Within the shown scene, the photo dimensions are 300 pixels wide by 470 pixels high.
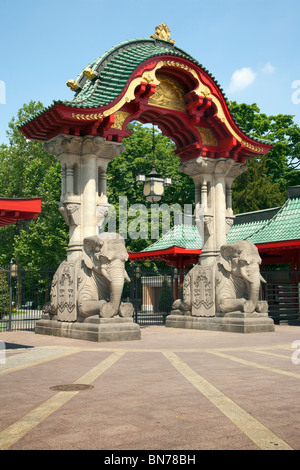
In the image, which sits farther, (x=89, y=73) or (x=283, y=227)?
(x=283, y=227)

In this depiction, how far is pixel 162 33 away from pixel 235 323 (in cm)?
1034

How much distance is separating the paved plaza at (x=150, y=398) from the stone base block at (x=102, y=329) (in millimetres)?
1203

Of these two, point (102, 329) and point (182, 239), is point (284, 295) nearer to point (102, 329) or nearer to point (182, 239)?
point (182, 239)

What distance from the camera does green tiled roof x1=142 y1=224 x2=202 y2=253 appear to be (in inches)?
1079

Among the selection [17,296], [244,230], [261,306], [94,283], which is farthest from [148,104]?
[17,296]

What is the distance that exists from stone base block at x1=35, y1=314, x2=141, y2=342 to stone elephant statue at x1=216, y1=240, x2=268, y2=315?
3711 mm

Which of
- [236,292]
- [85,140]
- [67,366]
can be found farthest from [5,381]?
[236,292]

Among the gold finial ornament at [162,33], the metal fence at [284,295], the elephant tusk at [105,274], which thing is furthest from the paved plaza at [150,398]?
the gold finial ornament at [162,33]

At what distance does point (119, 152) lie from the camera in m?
16.0

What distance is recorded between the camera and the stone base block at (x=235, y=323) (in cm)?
1573

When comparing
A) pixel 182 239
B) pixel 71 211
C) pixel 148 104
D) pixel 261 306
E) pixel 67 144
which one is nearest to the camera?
pixel 71 211

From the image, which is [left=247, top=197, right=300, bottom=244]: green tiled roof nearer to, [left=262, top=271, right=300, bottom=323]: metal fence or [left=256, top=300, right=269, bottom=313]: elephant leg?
[left=262, top=271, right=300, bottom=323]: metal fence

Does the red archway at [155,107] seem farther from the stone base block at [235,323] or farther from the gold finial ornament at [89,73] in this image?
the stone base block at [235,323]

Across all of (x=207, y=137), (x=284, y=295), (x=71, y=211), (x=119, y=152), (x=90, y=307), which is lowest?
(x=90, y=307)
